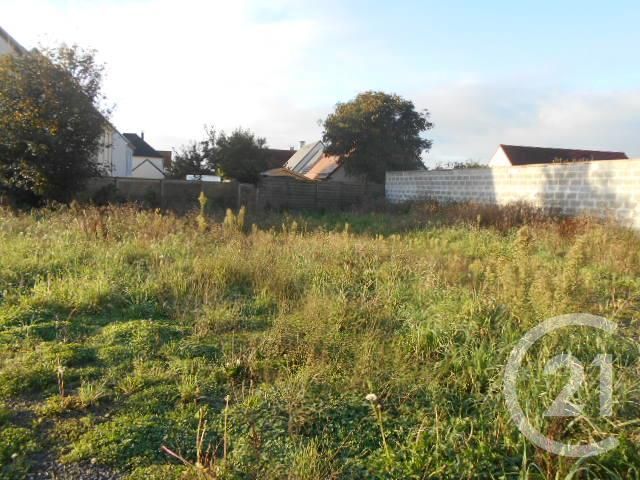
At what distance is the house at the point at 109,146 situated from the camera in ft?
47.4

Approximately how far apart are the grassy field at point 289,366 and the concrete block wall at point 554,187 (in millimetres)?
6015

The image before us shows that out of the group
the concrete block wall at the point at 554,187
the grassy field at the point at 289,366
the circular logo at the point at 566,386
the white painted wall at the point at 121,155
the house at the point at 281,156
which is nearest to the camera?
the circular logo at the point at 566,386

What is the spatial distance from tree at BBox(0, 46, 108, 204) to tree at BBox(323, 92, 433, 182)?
51.6 ft

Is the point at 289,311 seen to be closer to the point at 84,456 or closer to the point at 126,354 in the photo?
the point at 126,354

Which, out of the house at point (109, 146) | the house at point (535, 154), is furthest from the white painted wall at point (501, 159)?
the house at point (109, 146)

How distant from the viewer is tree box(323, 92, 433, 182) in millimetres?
26453

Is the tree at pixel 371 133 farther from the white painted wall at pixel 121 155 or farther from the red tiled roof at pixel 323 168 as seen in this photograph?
the white painted wall at pixel 121 155

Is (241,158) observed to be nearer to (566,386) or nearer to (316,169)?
(316,169)

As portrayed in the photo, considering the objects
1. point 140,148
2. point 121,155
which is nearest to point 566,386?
point 121,155

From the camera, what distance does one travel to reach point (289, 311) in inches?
183

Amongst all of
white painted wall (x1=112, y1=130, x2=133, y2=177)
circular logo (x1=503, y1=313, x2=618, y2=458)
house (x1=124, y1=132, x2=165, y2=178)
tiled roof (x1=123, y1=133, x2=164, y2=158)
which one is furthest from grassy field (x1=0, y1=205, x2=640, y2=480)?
tiled roof (x1=123, y1=133, x2=164, y2=158)

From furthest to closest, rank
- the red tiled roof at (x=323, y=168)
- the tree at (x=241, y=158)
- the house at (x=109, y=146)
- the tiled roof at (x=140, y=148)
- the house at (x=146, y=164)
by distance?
the tiled roof at (x=140, y=148) → the house at (x=146, y=164) → the red tiled roof at (x=323, y=168) → the tree at (x=241, y=158) → the house at (x=109, y=146)

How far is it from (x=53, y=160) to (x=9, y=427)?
37.8 feet

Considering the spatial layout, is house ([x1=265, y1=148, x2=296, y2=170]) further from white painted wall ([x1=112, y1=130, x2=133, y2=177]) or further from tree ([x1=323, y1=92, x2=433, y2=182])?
tree ([x1=323, y1=92, x2=433, y2=182])
